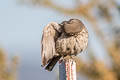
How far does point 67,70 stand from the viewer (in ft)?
14.7

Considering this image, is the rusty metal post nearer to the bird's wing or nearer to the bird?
→ the bird's wing

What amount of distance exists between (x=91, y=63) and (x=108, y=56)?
2.50ft

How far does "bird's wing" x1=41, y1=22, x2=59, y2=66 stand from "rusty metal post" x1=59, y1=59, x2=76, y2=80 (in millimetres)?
956

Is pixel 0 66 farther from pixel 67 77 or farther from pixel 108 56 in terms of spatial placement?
pixel 67 77

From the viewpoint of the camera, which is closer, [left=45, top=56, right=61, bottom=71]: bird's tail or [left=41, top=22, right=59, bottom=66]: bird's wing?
[left=41, top=22, right=59, bottom=66]: bird's wing

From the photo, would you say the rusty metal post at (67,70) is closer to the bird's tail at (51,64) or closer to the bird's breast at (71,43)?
the bird's tail at (51,64)

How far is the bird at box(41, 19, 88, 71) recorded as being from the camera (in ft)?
20.6

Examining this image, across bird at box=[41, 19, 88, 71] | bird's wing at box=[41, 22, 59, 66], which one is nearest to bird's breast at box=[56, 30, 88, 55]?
bird at box=[41, 19, 88, 71]

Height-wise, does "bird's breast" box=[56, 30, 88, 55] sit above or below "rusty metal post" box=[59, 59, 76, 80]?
above

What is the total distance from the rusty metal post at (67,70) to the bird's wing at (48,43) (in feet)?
3.14

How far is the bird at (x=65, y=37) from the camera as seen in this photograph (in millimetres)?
6289

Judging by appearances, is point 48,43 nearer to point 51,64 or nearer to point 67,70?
point 51,64

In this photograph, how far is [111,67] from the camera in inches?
534

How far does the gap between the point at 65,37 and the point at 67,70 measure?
1.97 meters
